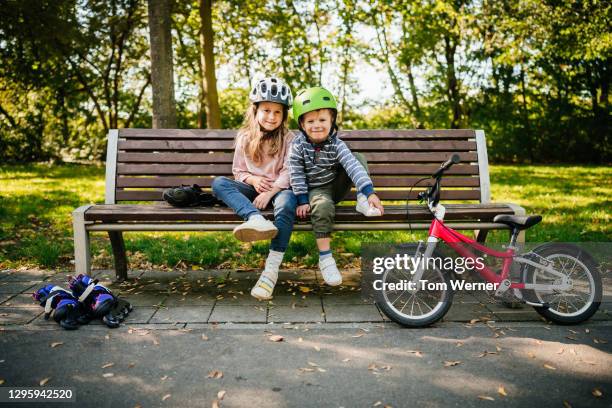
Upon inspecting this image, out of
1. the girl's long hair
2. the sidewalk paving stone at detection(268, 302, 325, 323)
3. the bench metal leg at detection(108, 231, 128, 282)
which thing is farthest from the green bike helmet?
the bench metal leg at detection(108, 231, 128, 282)

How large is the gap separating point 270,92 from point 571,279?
2459 mm

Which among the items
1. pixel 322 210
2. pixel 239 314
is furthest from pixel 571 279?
pixel 239 314

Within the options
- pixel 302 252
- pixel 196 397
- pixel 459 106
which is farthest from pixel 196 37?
pixel 196 397

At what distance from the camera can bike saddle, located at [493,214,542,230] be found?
3.37m

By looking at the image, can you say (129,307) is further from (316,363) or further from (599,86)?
(599,86)

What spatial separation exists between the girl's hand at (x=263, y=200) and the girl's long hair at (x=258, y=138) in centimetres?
39

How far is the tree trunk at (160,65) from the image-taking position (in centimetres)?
777

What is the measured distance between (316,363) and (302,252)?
241cm

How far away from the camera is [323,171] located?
3869 mm

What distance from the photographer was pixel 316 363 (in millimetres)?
2865

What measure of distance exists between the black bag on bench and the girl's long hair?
0.47 meters

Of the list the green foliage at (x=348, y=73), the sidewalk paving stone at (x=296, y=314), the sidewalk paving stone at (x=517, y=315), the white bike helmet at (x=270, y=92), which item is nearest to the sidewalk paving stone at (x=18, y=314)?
the sidewalk paving stone at (x=296, y=314)

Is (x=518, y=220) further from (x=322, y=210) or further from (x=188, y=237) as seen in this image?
(x=188, y=237)

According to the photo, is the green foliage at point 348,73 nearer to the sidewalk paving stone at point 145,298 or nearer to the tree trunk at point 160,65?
the tree trunk at point 160,65
